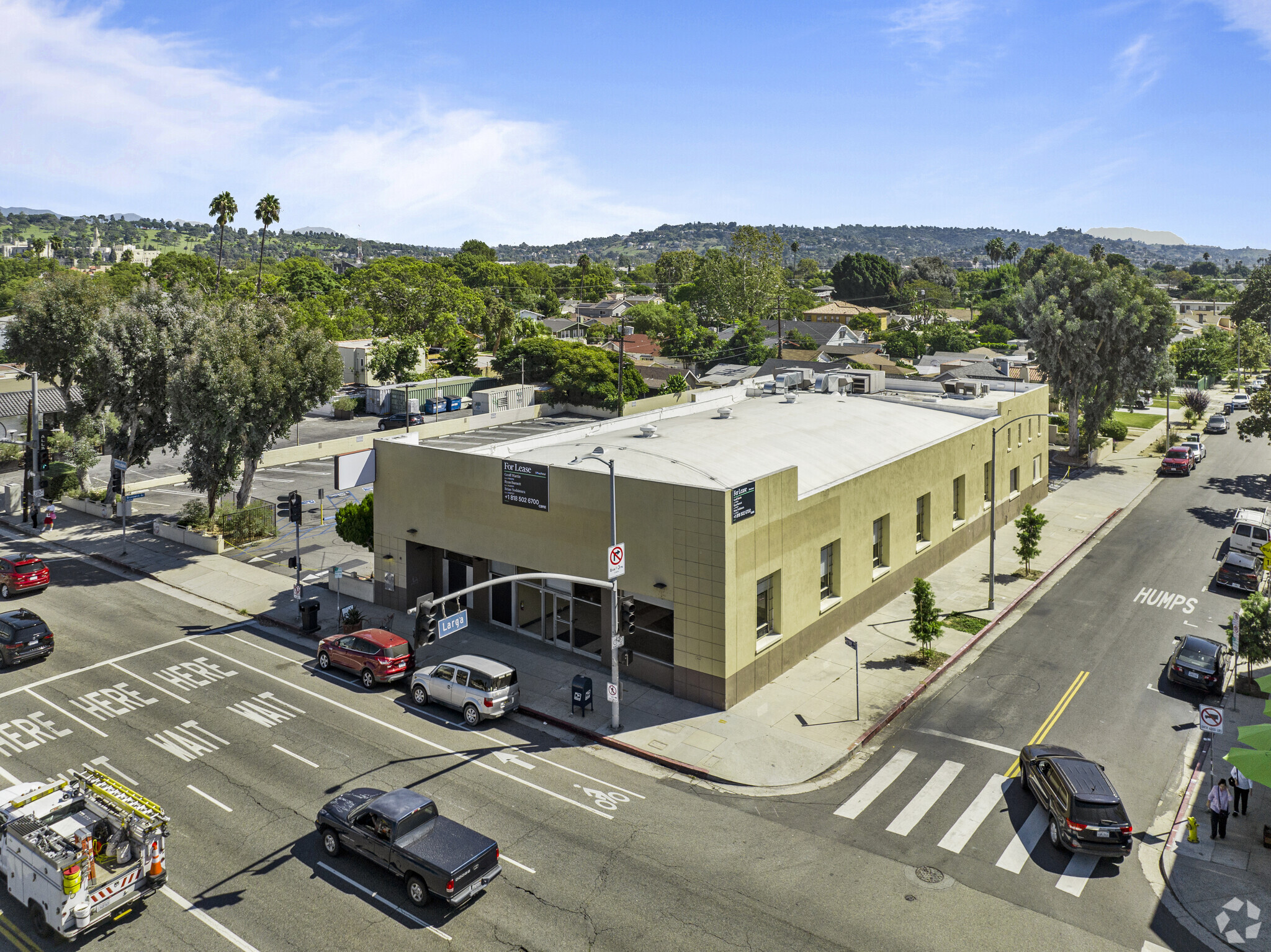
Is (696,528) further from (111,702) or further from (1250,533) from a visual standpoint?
(1250,533)

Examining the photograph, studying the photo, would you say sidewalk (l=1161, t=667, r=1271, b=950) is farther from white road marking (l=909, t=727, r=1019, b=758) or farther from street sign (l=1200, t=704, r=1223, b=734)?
white road marking (l=909, t=727, r=1019, b=758)

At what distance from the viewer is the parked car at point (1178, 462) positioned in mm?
62344

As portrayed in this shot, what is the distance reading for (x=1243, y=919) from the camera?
17.5 metres

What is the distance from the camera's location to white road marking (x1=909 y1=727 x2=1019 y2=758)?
24719 millimetres

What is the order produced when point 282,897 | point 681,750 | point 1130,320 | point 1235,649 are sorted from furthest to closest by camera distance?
1. point 1130,320
2. point 1235,649
3. point 681,750
4. point 282,897

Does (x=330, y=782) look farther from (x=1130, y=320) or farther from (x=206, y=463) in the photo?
(x=1130, y=320)

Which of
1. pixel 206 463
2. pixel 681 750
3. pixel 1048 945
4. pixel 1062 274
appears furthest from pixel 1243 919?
pixel 1062 274

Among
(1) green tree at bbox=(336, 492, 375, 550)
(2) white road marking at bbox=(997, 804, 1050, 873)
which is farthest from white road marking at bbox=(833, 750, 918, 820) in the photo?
(1) green tree at bbox=(336, 492, 375, 550)

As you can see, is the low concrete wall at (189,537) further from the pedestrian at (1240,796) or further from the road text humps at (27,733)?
the pedestrian at (1240,796)

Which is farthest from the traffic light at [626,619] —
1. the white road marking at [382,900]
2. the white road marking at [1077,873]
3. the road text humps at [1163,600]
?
the road text humps at [1163,600]

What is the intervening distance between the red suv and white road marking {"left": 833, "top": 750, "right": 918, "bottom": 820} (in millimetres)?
15231

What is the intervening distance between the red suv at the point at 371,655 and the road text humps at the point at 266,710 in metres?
2.52

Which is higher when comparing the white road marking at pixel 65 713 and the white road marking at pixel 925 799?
the white road marking at pixel 65 713

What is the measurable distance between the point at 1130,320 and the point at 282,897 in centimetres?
6505
